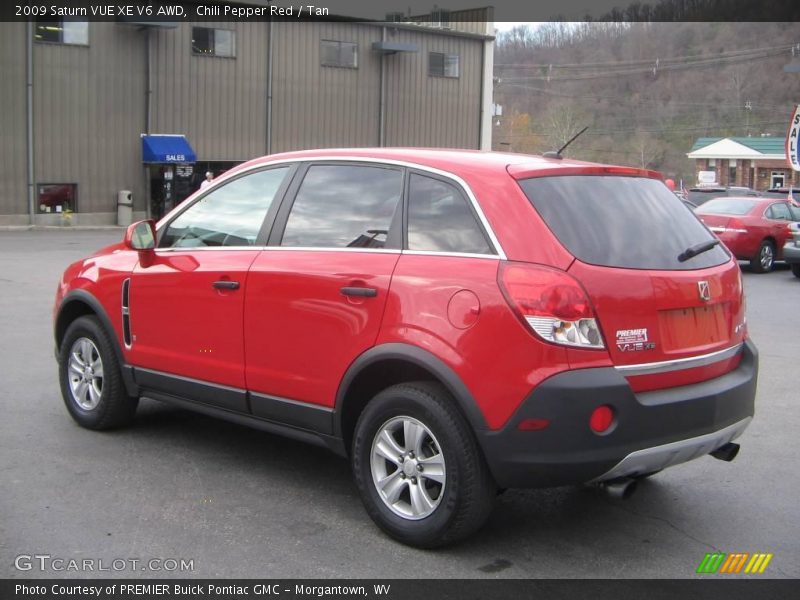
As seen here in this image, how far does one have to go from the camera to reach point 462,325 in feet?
13.3

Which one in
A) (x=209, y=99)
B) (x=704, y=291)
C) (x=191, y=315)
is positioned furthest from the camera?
(x=209, y=99)

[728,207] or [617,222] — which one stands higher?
[617,222]

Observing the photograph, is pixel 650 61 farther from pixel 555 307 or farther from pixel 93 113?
pixel 555 307

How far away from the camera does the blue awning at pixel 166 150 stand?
1268 inches

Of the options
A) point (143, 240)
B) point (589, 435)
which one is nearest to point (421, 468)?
point (589, 435)

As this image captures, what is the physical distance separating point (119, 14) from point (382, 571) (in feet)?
99.9

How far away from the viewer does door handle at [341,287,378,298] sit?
4.39 m

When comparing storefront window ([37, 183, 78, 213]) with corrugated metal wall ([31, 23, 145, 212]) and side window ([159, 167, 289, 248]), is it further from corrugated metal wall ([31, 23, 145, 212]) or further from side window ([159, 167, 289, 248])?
side window ([159, 167, 289, 248])

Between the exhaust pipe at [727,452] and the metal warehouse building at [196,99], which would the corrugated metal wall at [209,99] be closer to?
the metal warehouse building at [196,99]

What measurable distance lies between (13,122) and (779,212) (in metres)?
23.0

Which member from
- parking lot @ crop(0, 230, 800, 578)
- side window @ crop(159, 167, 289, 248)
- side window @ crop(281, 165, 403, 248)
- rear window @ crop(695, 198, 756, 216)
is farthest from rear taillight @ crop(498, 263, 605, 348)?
rear window @ crop(695, 198, 756, 216)

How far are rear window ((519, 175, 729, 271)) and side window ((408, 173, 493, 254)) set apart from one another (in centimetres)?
30

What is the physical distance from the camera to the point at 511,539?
175 inches

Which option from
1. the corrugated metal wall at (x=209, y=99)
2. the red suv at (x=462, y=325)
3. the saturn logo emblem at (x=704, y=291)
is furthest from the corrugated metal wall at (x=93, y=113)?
the saturn logo emblem at (x=704, y=291)
